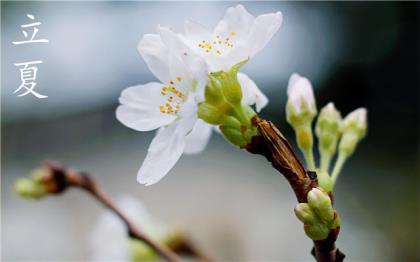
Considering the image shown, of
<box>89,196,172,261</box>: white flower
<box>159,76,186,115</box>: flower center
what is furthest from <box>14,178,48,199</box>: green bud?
<box>159,76,186,115</box>: flower center

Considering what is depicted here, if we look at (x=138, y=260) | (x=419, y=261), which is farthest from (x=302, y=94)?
(x=419, y=261)

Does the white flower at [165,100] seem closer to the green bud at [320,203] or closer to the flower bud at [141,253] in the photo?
the green bud at [320,203]

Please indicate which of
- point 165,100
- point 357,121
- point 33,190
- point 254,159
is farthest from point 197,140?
point 254,159

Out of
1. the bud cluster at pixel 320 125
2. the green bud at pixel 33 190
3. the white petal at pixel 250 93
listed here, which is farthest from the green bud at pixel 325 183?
the green bud at pixel 33 190

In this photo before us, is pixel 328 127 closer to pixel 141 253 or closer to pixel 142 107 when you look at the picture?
pixel 142 107

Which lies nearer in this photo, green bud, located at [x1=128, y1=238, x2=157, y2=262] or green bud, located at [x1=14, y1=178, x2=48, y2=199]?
green bud, located at [x1=14, y1=178, x2=48, y2=199]

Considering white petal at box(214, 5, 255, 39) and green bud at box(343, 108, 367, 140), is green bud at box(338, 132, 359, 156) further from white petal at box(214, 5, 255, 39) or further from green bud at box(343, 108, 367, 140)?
white petal at box(214, 5, 255, 39)
